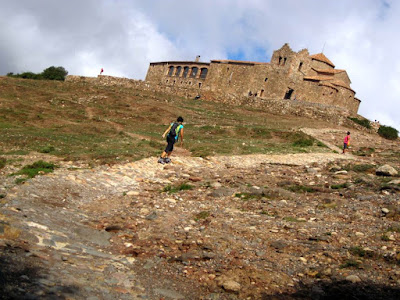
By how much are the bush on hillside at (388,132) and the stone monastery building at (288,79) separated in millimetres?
13458

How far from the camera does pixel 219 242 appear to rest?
26.5 feet

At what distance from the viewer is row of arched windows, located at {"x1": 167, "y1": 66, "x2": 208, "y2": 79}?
230 ft

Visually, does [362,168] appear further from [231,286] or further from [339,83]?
[339,83]

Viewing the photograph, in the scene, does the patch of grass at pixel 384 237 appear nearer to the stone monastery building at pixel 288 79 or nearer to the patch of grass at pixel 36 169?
the patch of grass at pixel 36 169

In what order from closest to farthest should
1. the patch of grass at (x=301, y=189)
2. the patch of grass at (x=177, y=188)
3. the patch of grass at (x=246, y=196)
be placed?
the patch of grass at (x=246, y=196)
the patch of grass at (x=177, y=188)
the patch of grass at (x=301, y=189)

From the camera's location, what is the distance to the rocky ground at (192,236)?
5828mm

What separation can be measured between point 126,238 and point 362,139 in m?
30.0

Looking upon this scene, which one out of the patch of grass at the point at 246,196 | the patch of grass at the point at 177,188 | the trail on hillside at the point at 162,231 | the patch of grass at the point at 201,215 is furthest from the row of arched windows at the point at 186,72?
the patch of grass at the point at 201,215

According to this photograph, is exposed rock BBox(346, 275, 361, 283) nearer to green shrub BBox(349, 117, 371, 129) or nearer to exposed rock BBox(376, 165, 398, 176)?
exposed rock BBox(376, 165, 398, 176)

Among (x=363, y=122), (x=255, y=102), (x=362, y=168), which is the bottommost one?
(x=362, y=168)

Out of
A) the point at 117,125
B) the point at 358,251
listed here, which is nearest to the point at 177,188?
the point at 358,251

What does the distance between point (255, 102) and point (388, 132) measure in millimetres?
16617

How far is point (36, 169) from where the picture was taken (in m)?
11.5

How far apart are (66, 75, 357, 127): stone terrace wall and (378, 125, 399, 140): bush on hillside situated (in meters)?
3.23
